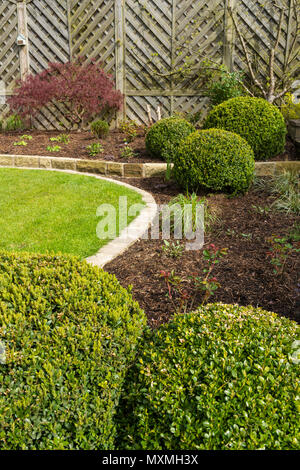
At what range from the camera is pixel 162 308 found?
3.02 m

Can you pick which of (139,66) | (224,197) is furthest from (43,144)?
(224,197)

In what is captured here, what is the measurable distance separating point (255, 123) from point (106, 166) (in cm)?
264

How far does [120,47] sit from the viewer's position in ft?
30.2

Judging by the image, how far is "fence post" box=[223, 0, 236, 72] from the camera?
8469mm

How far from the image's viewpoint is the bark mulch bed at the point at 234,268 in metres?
3.07

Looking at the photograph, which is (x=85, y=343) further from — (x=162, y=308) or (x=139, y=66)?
(x=139, y=66)

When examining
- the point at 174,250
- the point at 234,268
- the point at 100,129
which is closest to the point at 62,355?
the point at 234,268

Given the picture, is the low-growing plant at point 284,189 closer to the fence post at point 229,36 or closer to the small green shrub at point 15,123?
the fence post at point 229,36

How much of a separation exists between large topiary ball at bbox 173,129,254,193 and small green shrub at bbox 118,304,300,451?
Result: 364 cm

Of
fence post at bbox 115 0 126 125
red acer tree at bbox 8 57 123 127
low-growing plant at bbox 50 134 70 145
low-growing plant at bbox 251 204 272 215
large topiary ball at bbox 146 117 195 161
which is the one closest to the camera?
low-growing plant at bbox 251 204 272 215

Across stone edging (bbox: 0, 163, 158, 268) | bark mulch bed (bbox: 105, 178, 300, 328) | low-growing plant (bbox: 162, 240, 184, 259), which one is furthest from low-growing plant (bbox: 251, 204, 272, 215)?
low-growing plant (bbox: 162, 240, 184, 259)

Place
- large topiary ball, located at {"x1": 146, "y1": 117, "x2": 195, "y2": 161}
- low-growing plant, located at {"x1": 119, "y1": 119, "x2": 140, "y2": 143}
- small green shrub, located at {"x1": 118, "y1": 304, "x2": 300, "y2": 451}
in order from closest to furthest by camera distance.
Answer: small green shrub, located at {"x1": 118, "y1": 304, "x2": 300, "y2": 451} → large topiary ball, located at {"x1": 146, "y1": 117, "x2": 195, "y2": 161} → low-growing plant, located at {"x1": 119, "y1": 119, "x2": 140, "y2": 143}

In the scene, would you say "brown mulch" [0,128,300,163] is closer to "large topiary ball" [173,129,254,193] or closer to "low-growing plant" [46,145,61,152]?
"low-growing plant" [46,145,61,152]

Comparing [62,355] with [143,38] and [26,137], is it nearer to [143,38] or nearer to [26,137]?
[26,137]
